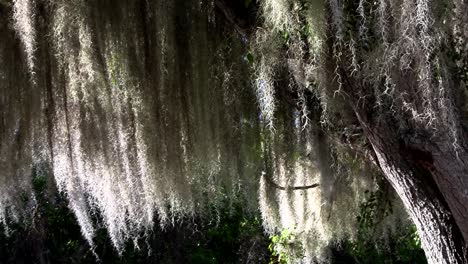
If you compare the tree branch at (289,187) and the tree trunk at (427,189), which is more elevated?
the tree branch at (289,187)

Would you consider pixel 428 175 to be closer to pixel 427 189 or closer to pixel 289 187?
pixel 427 189

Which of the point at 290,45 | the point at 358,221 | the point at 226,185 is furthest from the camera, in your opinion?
the point at 358,221

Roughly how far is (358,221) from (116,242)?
115 centimetres

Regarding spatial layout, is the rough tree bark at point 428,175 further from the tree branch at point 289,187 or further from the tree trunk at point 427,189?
the tree branch at point 289,187

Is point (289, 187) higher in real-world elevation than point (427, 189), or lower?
higher

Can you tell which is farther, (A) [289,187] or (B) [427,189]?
(A) [289,187]

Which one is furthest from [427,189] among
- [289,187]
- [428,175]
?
[289,187]

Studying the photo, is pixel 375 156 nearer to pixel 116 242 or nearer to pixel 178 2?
pixel 178 2

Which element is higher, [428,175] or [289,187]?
[289,187]

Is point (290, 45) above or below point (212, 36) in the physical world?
below

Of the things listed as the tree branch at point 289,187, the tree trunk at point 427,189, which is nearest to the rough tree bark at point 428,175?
the tree trunk at point 427,189

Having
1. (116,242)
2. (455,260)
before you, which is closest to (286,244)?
(116,242)

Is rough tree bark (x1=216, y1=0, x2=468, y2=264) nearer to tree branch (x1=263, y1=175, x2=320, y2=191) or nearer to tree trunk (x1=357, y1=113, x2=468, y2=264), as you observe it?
tree trunk (x1=357, y1=113, x2=468, y2=264)

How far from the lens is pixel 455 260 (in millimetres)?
1838
